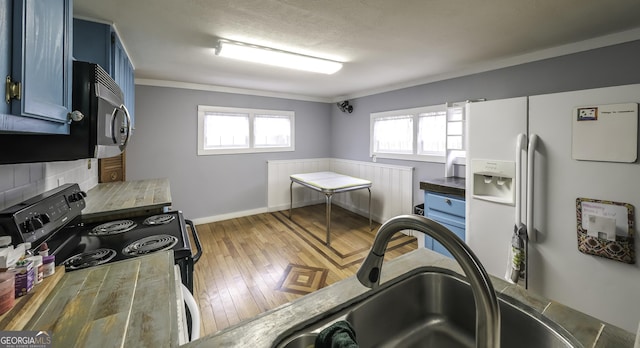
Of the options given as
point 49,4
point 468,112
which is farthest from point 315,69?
point 49,4

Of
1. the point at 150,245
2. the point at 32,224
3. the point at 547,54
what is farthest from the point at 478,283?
the point at 547,54

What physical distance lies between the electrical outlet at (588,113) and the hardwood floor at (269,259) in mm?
2063

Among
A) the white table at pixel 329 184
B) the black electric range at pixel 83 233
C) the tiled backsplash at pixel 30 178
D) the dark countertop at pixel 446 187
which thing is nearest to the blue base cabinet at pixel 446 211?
the dark countertop at pixel 446 187

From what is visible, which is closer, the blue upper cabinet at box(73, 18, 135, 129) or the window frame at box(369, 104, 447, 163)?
the blue upper cabinet at box(73, 18, 135, 129)

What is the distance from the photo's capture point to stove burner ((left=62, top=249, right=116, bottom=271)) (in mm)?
1053

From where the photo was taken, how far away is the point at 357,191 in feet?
15.1

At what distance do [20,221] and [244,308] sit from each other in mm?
1530

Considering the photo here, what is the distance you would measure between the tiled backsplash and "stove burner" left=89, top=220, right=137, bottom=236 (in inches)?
13.3

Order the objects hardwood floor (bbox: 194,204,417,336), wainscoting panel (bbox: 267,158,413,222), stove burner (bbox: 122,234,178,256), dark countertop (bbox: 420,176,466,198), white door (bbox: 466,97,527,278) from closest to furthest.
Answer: stove burner (bbox: 122,234,178,256), white door (bbox: 466,97,527,278), hardwood floor (bbox: 194,204,417,336), dark countertop (bbox: 420,176,466,198), wainscoting panel (bbox: 267,158,413,222)

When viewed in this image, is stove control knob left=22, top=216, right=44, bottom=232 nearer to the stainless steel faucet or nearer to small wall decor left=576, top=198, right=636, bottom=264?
the stainless steel faucet

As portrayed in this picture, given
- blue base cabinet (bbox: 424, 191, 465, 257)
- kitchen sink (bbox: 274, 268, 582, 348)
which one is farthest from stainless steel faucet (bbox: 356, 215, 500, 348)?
blue base cabinet (bbox: 424, 191, 465, 257)

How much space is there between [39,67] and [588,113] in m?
2.53

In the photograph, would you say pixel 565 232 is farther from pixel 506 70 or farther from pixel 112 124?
pixel 112 124

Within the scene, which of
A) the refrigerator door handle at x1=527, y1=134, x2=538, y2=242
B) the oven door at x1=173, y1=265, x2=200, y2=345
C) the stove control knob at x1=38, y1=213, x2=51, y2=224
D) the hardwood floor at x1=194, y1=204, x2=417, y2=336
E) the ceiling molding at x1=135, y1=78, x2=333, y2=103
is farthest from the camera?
the ceiling molding at x1=135, y1=78, x2=333, y2=103
